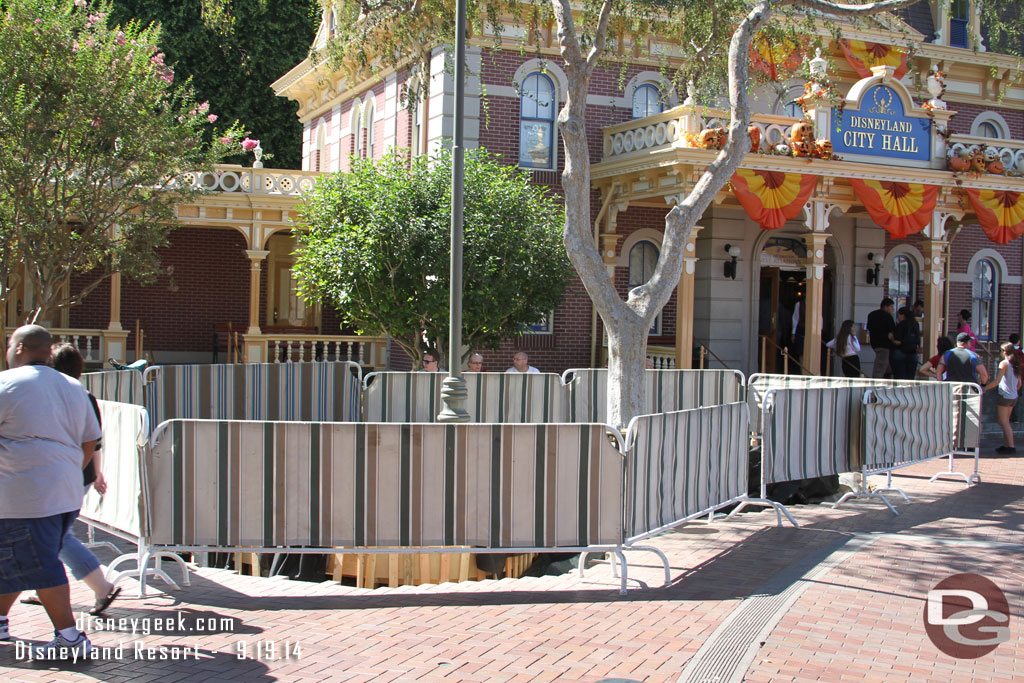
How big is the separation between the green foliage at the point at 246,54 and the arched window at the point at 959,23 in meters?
17.5

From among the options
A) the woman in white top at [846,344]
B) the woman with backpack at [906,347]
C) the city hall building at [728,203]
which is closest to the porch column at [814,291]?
the city hall building at [728,203]

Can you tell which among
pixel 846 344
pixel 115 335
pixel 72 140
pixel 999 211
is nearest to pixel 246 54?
pixel 115 335

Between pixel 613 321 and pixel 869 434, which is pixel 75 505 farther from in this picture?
pixel 869 434

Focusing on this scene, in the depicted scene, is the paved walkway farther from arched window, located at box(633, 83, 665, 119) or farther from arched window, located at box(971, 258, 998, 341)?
arched window, located at box(971, 258, 998, 341)

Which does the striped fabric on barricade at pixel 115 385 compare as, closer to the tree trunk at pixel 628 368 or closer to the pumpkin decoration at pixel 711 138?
the tree trunk at pixel 628 368

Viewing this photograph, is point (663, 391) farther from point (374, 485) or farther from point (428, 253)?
point (374, 485)

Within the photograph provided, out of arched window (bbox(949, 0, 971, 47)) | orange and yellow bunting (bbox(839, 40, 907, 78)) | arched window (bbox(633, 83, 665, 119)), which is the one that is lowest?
arched window (bbox(633, 83, 665, 119))

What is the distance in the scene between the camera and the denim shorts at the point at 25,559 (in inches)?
216

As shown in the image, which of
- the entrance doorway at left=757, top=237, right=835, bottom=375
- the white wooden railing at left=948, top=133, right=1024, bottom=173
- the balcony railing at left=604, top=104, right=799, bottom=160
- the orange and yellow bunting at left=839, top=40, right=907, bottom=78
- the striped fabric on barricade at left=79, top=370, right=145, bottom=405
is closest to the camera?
the striped fabric on barricade at left=79, top=370, right=145, bottom=405

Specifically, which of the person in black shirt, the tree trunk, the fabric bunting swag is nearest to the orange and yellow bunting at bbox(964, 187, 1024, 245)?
the person in black shirt

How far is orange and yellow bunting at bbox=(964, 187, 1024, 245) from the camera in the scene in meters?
19.0

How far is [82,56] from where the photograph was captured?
13.3 metres

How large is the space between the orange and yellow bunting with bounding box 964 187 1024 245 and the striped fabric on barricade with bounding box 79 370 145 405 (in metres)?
15.3

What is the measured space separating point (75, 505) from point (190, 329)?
2009 centimetres
